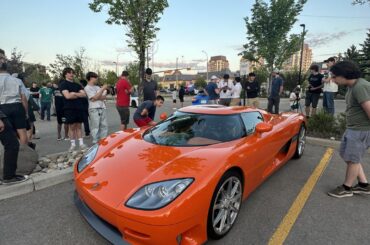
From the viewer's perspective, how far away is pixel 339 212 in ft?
9.54

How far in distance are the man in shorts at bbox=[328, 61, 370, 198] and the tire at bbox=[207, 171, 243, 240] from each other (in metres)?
1.58

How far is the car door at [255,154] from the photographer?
279cm

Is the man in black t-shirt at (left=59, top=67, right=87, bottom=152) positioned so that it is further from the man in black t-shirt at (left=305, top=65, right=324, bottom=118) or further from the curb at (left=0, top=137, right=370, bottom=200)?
the man in black t-shirt at (left=305, top=65, right=324, bottom=118)

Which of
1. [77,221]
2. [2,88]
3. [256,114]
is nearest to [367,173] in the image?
[256,114]

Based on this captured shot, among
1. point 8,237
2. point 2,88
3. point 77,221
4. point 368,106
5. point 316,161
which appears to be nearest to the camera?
point 8,237

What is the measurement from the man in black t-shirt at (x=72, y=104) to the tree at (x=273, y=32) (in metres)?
14.9

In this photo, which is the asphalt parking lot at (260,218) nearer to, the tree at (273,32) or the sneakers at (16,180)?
the sneakers at (16,180)

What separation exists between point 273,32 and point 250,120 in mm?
15870

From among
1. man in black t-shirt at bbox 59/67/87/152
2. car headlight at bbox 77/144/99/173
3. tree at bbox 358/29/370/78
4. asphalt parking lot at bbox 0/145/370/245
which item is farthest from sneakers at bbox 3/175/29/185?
tree at bbox 358/29/370/78

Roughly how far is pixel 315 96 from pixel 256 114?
4628 millimetres

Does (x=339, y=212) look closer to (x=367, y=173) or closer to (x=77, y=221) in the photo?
(x=367, y=173)

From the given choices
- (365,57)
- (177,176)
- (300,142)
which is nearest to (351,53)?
(365,57)

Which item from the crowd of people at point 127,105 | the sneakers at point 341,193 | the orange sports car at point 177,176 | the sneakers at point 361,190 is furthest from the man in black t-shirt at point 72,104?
the sneakers at point 361,190

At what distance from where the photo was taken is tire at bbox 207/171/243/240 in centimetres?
222
